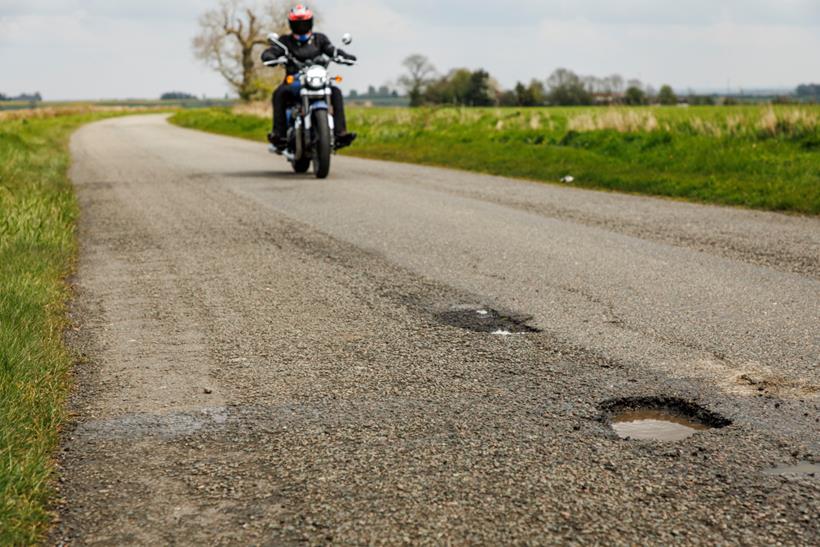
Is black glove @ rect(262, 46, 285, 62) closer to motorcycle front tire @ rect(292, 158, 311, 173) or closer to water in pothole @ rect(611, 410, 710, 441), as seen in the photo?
motorcycle front tire @ rect(292, 158, 311, 173)

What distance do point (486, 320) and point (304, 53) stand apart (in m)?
9.23

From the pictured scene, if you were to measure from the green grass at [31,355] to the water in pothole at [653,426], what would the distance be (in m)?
2.25

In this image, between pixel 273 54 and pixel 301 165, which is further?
pixel 301 165

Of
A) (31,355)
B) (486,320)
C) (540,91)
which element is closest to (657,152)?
(486,320)

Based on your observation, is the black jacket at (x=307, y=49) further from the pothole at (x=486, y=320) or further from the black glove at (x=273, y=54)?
the pothole at (x=486, y=320)

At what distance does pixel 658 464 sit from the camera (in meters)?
3.42

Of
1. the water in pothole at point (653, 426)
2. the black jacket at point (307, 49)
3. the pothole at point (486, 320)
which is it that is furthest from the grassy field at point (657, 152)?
the water in pothole at point (653, 426)

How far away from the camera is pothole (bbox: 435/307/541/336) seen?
5.46m

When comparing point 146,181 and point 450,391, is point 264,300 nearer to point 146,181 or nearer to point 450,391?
point 450,391

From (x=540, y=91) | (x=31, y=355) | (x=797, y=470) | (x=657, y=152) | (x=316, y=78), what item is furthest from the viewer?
(x=540, y=91)

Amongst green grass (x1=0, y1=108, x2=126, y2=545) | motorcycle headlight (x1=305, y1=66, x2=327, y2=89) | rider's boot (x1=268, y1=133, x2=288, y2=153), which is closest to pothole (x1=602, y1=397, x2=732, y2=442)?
green grass (x1=0, y1=108, x2=126, y2=545)

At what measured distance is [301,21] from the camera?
1384 cm

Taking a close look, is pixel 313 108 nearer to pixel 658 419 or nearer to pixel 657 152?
pixel 657 152

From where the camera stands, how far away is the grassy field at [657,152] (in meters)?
12.8
